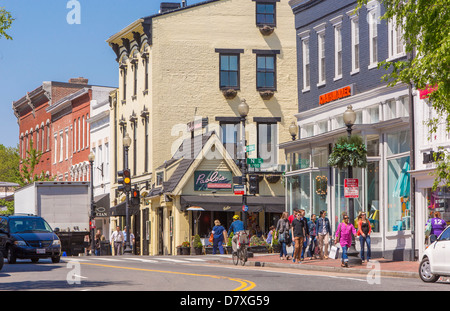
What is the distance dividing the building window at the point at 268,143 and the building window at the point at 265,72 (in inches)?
88.1

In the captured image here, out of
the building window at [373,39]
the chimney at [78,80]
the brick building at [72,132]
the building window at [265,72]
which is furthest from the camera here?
the chimney at [78,80]

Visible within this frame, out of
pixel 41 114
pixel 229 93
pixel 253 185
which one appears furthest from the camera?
pixel 41 114

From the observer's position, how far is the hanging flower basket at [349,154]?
104 feet

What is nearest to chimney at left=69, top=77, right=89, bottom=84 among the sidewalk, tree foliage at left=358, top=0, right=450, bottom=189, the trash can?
the trash can

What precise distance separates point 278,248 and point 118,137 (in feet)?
69.6

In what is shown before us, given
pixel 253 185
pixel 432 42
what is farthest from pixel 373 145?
pixel 432 42

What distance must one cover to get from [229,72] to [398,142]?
22.5 metres

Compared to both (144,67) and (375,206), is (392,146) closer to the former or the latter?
(375,206)

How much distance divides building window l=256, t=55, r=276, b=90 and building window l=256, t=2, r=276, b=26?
1956mm

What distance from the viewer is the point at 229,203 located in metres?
50.0

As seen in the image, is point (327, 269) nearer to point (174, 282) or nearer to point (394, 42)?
point (174, 282)

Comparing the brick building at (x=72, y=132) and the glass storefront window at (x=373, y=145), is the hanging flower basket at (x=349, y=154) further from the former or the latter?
the brick building at (x=72, y=132)

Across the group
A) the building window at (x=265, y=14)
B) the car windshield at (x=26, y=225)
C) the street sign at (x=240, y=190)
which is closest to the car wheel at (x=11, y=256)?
the car windshield at (x=26, y=225)

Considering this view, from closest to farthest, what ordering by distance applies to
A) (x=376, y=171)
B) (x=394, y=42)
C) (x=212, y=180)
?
(x=394, y=42), (x=376, y=171), (x=212, y=180)
